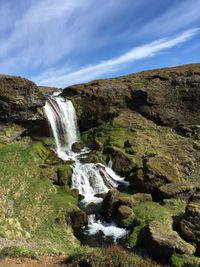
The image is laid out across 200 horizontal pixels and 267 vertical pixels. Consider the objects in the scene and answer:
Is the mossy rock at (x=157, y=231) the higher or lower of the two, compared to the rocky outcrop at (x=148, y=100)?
lower

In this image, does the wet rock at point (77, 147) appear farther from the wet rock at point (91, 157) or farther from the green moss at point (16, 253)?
the green moss at point (16, 253)

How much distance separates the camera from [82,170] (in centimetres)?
4962

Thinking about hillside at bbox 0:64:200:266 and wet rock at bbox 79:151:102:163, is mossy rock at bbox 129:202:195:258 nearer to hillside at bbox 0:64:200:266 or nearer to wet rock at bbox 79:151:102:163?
hillside at bbox 0:64:200:266

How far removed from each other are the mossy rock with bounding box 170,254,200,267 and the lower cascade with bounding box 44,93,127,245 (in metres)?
7.76

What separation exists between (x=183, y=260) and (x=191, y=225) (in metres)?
6.06

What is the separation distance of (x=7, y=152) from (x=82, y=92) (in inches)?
956

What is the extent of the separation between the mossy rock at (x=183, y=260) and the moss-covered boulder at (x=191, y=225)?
4.02 meters

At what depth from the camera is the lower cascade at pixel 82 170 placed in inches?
1542

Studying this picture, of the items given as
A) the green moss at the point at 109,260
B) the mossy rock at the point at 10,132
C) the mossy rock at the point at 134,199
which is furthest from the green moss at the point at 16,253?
the mossy rock at the point at 10,132

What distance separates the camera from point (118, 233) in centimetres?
3741

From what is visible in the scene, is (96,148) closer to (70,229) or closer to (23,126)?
(23,126)

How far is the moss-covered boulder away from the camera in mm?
33919

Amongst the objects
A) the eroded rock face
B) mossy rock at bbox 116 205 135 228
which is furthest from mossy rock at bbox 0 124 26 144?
mossy rock at bbox 116 205 135 228

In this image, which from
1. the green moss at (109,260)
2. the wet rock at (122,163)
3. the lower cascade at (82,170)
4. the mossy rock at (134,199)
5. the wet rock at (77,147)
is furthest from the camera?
the wet rock at (77,147)
